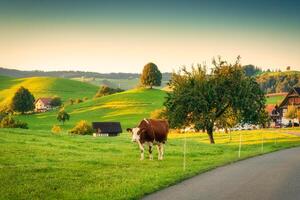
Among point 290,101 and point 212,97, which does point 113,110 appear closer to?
point 290,101

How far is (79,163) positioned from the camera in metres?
27.1

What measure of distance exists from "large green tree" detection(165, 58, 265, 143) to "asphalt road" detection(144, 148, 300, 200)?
114ft

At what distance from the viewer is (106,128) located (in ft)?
403

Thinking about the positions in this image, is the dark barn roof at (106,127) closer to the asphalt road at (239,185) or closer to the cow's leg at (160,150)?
the cow's leg at (160,150)

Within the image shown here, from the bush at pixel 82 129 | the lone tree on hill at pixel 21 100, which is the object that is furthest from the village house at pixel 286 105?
the lone tree on hill at pixel 21 100

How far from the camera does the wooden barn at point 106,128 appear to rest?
121 m

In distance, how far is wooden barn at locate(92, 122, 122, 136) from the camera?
12056 cm

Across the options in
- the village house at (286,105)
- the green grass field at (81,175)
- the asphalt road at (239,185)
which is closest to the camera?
the green grass field at (81,175)

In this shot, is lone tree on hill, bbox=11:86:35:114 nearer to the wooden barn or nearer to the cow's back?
the wooden barn

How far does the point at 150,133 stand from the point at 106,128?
303ft

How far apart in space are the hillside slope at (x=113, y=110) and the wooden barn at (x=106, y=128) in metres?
20.9

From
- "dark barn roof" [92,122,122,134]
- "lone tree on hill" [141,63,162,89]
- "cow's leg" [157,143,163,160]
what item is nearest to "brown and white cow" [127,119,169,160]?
"cow's leg" [157,143,163,160]

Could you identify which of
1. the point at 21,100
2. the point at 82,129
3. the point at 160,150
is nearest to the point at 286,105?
the point at 82,129

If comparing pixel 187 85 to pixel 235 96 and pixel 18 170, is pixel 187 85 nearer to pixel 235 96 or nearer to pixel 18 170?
pixel 235 96
